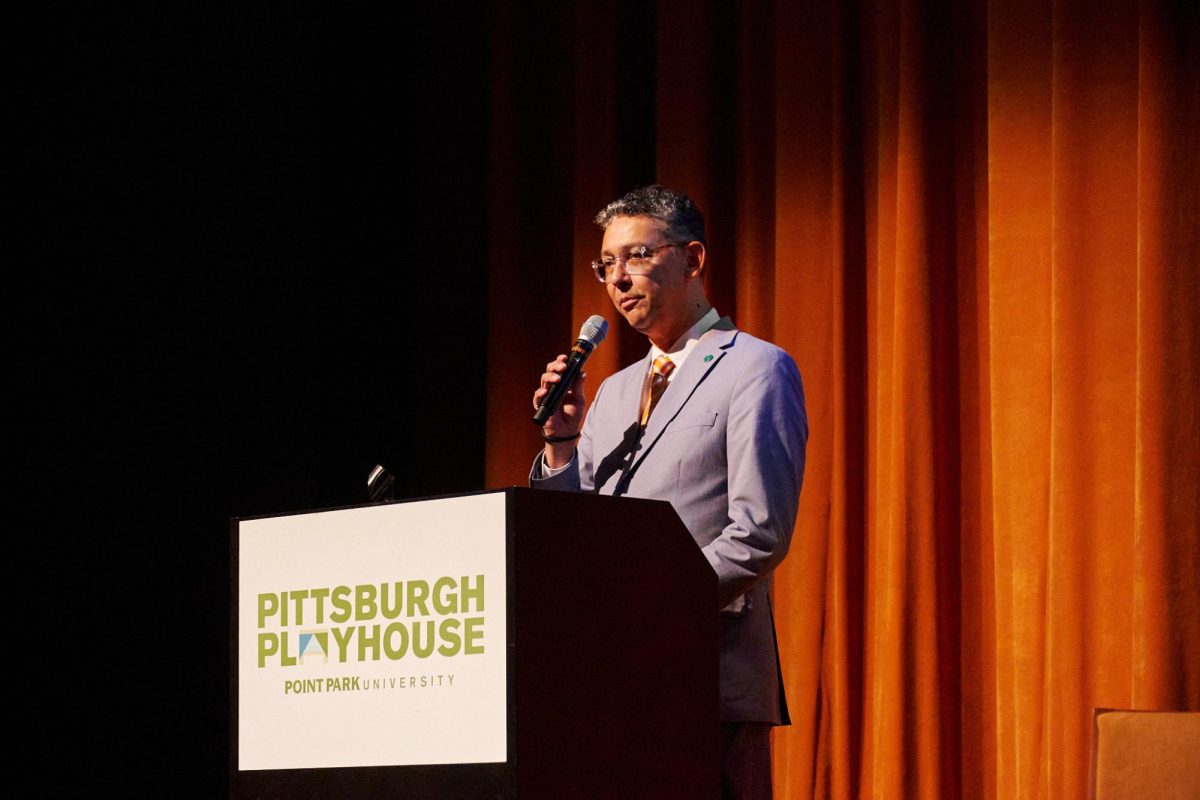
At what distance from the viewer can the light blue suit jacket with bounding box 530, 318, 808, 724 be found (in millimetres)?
1983

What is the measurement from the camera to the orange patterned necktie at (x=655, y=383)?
230 cm

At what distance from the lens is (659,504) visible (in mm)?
1622

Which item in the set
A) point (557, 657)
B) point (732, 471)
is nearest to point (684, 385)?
point (732, 471)

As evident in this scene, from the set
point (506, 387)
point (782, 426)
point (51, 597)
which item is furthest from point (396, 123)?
point (782, 426)

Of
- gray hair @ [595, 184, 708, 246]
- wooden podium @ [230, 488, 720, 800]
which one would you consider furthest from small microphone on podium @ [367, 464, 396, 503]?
gray hair @ [595, 184, 708, 246]

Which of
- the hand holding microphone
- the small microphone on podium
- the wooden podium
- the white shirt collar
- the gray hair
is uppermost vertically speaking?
the gray hair

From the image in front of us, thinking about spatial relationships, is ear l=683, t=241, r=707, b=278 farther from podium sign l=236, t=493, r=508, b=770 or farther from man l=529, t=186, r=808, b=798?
podium sign l=236, t=493, r=508, b=770

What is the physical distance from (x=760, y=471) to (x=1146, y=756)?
2.21 feet

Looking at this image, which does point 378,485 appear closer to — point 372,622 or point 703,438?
point 372,622

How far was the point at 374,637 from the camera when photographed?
1503 mm

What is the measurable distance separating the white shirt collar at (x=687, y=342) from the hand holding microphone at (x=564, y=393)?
0.13 m

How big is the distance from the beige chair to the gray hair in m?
1.01

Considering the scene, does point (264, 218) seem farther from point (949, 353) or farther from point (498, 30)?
point (949, 353)

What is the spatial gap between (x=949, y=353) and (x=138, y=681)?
2.17 m
